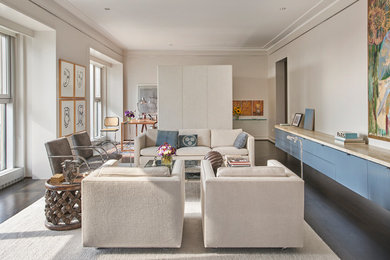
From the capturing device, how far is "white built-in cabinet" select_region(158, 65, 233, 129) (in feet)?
23.4

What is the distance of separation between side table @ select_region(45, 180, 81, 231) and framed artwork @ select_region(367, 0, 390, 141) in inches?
141

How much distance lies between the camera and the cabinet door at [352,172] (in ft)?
10.9

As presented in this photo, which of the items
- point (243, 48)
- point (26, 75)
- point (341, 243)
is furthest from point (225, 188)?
point (243, 48)

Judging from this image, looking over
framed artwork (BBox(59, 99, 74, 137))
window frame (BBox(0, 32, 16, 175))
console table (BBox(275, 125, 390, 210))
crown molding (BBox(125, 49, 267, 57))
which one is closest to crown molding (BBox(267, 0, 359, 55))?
crown molding (BBox(125, 49, 267, 57))

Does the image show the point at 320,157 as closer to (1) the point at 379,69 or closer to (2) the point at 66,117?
(1) the point at 379,69

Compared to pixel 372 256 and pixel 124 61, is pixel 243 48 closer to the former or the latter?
pixel 124 61

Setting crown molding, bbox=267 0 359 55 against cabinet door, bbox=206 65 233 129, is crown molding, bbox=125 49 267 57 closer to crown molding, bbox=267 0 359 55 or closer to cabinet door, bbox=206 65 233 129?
crown molding, bbox=267 0 359 55

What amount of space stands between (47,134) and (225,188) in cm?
381

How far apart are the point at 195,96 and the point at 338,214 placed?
13.9 feet

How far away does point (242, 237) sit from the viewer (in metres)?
2.64

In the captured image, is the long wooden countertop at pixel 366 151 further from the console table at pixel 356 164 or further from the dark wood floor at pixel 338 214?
the dark wood floor at pixel 338 214

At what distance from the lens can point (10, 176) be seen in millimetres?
4914

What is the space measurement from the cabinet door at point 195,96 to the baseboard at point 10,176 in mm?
3433

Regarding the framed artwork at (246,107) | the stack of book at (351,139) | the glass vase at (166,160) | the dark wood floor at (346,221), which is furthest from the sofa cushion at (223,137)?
the framed artwork at (246,107)
